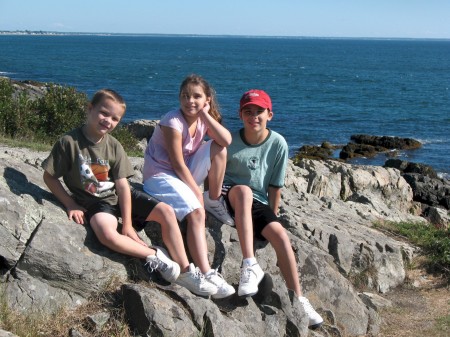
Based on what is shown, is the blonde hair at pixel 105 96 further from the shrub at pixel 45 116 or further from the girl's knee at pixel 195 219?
the shrub at pixel 45 116

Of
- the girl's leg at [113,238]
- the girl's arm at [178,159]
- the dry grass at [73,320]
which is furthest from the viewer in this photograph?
the girl's arm at [178,159]

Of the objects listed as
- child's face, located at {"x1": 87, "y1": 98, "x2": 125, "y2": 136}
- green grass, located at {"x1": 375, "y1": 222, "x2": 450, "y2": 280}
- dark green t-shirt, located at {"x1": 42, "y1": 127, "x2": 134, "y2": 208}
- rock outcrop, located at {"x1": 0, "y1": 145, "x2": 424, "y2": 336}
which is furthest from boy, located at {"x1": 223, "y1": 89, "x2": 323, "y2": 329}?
green grass, located at {"x1": 375, "y1": 222, "x2": 450, "y2": 280}

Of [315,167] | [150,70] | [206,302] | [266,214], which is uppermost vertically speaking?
[266,214]

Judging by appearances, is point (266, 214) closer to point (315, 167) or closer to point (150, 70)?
point (315, 167)

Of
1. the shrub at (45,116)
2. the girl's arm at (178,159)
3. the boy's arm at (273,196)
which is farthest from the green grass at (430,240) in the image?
the shrub at (45,116)

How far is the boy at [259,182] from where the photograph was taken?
6531mm

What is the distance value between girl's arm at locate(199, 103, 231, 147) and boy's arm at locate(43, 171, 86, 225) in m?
1.42

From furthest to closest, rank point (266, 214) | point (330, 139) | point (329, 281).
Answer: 1. point (330, 139)
2. point (329, 281)
3. point (266, 214)

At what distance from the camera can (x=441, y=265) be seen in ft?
30.0

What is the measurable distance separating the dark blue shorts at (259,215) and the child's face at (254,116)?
0.71 metres

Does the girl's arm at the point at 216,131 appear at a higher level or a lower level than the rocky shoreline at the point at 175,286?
higher

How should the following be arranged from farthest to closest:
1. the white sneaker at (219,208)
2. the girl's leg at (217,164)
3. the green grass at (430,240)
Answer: the green grass at (430,240) → the white sneaker at (219,208) → the girl's leg at (217,164)

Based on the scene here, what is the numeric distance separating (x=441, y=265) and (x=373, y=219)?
7.46 feet

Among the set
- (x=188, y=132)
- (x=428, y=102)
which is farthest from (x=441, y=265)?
(x=428, y=102)
